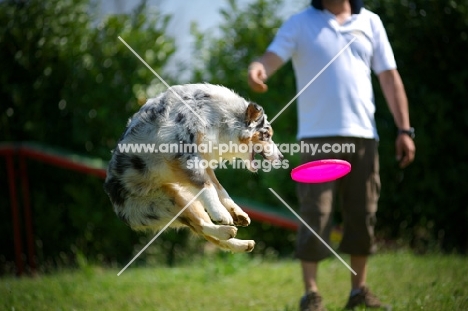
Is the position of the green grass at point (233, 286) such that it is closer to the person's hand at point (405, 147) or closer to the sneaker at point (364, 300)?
the sneaker at point (364, 300)

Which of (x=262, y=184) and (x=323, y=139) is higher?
(x=323, y=139)

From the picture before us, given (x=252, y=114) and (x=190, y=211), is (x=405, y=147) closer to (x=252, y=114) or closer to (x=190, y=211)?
(x=252, y=114)

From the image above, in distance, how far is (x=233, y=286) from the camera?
5.83 m

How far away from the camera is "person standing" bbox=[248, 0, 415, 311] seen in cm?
443

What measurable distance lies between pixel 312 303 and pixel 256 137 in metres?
1.36

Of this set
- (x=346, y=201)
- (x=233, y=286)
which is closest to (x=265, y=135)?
(x=346, y=201)

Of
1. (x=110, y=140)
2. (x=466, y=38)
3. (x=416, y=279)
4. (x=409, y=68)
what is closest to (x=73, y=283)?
(x=110, y=140)

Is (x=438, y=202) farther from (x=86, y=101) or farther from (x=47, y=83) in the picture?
(x=47, y=83)

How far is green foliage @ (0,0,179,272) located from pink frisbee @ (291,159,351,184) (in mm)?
3143

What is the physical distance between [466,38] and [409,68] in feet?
2.14

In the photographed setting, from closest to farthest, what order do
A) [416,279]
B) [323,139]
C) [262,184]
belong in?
[323,139] < [416,279] < [262,184]

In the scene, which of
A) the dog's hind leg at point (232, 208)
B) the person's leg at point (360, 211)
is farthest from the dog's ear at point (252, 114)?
the person's leg at point (360, 211)

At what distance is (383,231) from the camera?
7.28 m

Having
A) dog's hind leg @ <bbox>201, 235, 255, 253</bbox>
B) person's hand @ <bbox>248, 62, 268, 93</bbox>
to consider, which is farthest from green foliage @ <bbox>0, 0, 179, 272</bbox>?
dog's hind leg @ <bbox>201, 235, 255, 253</bbox>
